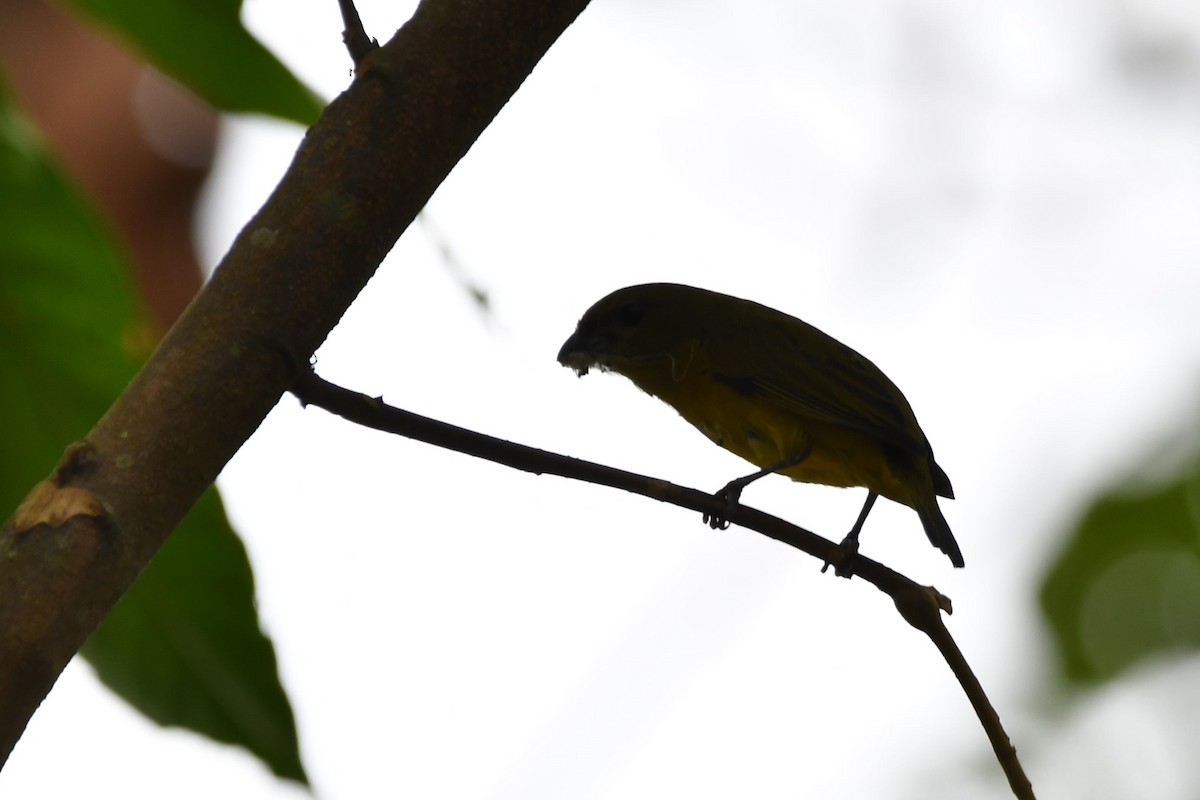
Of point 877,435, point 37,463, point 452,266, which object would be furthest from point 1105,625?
point 37,463

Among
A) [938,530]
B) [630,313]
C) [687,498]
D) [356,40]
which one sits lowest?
[687,498]

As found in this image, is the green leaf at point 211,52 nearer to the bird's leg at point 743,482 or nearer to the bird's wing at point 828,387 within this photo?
the bird's leg at point 743,482

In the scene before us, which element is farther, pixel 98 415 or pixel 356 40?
pixel 98 415

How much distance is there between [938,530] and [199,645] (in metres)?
1.60

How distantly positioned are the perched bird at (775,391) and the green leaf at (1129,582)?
0.46 m

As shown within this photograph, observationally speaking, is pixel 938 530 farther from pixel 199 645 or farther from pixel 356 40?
pixel 356 40

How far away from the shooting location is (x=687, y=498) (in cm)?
132

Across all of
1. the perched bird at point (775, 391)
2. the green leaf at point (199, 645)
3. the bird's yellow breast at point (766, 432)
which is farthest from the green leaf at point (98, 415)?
the bird's yellow breast at point (766, 432)

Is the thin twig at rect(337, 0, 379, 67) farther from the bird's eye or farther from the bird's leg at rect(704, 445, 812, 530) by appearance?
the bird's eye

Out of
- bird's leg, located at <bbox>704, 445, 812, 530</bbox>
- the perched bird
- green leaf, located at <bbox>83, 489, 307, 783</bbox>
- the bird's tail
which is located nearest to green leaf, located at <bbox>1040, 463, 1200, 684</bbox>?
the perched bird

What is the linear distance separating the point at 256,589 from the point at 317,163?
0.67 meters

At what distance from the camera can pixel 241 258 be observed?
1124 mm

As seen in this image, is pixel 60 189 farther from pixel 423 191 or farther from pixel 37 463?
pixel 423 191

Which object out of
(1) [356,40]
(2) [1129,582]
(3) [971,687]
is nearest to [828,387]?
(2) [1129,582]
